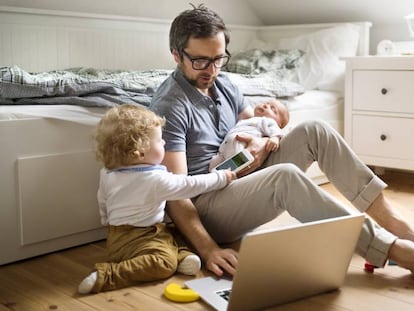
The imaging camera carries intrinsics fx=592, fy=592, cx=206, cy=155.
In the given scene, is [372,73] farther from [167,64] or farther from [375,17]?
[167,64]

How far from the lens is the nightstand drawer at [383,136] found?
2.73 meters

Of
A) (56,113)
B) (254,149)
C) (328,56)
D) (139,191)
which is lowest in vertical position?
(139,191)

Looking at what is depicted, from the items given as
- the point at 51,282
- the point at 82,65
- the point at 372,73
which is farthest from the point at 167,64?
the point at 51,282

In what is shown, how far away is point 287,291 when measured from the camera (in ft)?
4.71

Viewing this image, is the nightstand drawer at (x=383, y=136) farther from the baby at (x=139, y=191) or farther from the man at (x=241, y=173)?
the baby at (x=139, y=191)

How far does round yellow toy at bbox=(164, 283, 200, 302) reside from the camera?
1.47m

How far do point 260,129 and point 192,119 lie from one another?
25cm

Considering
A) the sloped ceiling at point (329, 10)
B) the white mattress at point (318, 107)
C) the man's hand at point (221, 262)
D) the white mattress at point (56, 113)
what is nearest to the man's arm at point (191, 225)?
the man's hand at point (221, 262)

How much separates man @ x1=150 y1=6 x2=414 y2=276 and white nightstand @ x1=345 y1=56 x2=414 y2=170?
3.66ft

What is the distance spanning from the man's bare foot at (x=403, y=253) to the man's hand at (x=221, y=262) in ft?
1.37

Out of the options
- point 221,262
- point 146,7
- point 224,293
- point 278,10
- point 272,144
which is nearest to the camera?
point 224,293

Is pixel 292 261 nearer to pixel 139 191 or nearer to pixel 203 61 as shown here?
pixel 139 191

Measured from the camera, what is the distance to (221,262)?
1601 mm

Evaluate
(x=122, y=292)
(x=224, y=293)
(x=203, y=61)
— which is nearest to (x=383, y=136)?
(x=203, y=61)
